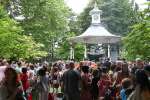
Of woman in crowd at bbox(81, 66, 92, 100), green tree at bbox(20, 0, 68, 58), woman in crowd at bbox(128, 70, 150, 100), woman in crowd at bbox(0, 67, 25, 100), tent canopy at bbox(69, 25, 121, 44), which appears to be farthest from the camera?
green tree at bbox(20, 0, 68, 58)

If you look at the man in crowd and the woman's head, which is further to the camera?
the man in crowd

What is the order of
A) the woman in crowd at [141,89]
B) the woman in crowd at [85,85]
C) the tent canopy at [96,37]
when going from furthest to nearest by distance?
the tent canopy at [96,37] < the woman in crowd at [85,85] < the woman in crowd at [141,89]

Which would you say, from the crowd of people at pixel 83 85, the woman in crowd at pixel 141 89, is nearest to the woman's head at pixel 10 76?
the crowd of people at pixel 83 85

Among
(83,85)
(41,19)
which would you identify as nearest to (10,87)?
(83,85)

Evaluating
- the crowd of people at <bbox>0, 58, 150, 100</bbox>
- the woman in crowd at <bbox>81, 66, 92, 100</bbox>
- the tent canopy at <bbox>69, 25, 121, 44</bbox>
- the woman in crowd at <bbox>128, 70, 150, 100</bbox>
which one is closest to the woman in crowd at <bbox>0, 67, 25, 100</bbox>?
the crowd of people at <bbox>0, 58, 150, 100</bbox>

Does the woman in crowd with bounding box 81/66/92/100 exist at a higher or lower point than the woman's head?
lower

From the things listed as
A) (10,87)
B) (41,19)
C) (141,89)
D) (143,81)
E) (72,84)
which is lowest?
(41,19)

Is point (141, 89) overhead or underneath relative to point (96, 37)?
overhead

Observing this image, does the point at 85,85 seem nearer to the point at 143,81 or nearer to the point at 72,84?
the point at 72,84

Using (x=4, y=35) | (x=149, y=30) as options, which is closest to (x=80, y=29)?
(x=4, y=35)

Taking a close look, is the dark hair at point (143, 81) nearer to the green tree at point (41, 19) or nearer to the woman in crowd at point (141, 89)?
the woman in crowd at point (141, 89)

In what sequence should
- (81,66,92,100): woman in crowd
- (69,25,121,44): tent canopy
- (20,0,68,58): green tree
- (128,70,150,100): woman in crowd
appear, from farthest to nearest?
(20,0,68,58): green tree → (69,25,121,44): tent canopy → (81,66,92,100): woman in crowd → (128,70,150,100): woman in crowd

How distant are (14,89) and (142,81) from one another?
8.77 ft

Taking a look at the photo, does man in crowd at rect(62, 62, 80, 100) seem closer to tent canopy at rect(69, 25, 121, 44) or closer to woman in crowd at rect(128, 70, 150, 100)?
woman in crowd at rect(128, 70, 150, 100)
